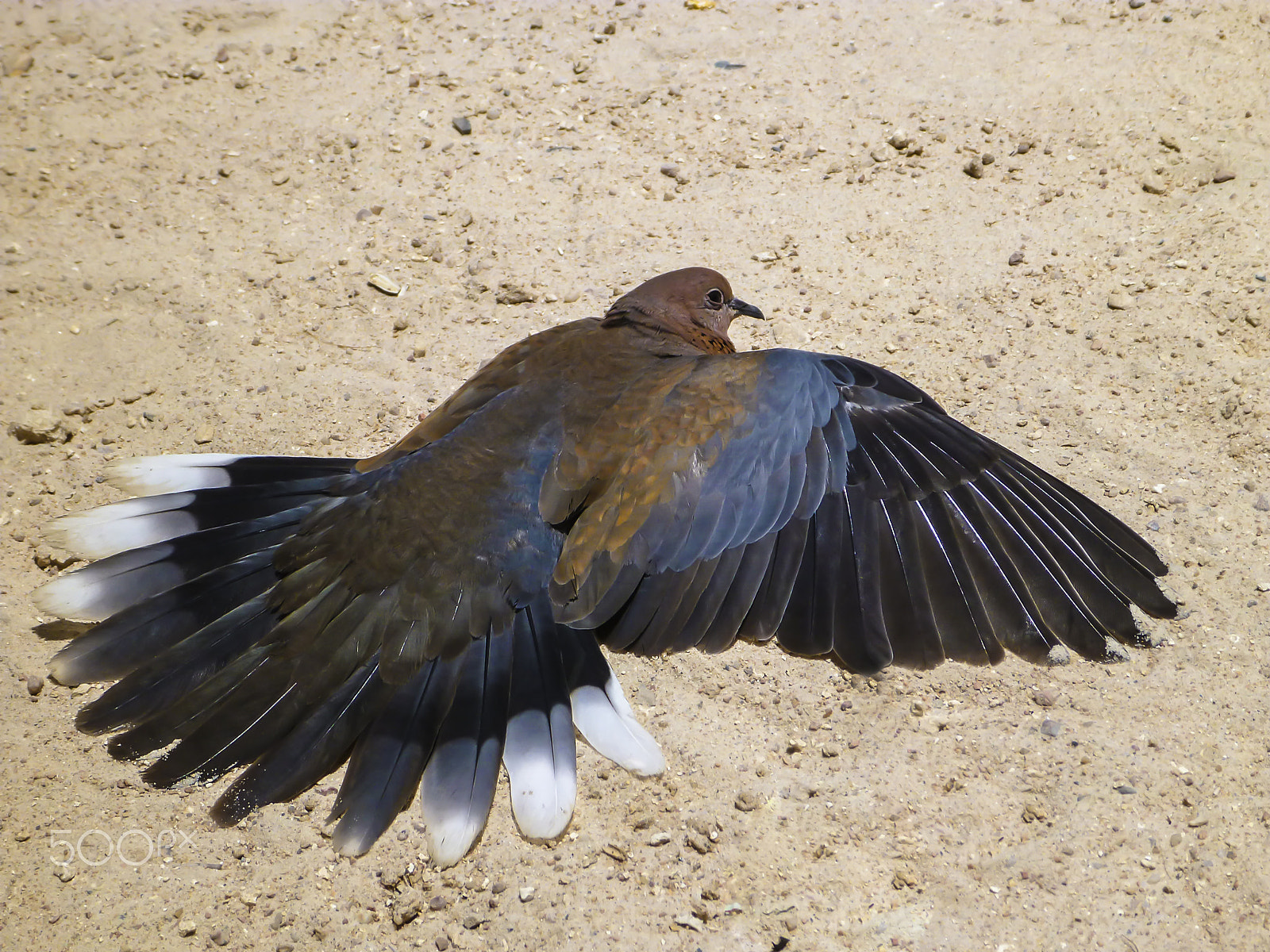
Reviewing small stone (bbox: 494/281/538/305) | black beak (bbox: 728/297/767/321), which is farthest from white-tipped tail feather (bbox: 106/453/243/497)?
black beak (bbox: 728/297/767/321)

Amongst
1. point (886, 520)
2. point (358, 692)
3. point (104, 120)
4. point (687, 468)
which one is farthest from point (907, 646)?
point (104, 120)

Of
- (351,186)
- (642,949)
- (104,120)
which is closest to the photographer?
(642,949)

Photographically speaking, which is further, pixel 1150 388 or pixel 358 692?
pixel 1150 388

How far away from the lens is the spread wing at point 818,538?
296 centimetres

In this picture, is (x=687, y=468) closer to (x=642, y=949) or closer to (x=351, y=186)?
(x=642, y=949)

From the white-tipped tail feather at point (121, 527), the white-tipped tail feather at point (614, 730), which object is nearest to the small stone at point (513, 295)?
the white-tipped tail feather at point (121, 527)

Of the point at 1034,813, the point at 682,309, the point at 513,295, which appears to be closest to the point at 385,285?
the point at 513,295

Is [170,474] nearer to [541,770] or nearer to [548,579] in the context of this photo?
[548,579]

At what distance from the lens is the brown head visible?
3.75 m

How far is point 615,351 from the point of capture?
3502 mm

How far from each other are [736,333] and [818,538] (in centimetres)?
159

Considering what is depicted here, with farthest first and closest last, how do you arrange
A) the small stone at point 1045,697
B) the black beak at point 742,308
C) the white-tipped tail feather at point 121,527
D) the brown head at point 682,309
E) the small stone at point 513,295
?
the small stone at point 513,295, the black beak at point 742,308, the brown head at point 682,309, the white-tipped tail feather at point 121,527, the small stone at point 1045,697

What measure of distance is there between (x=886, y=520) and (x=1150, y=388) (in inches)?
54.5

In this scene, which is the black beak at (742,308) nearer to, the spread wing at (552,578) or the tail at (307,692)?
the spread wing at (552,578)
